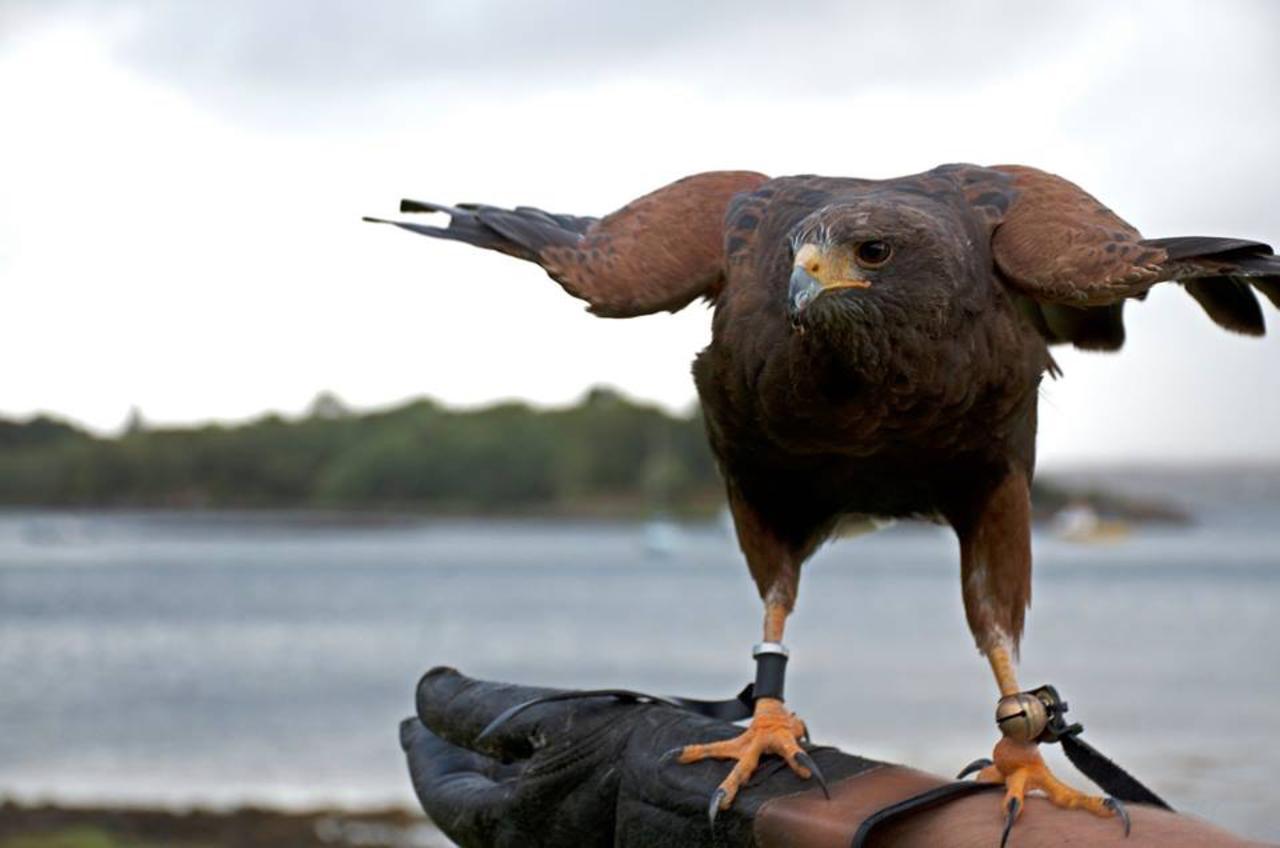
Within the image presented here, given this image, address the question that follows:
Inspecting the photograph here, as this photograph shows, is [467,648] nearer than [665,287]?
No

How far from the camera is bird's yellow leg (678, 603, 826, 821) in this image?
2.43 meters

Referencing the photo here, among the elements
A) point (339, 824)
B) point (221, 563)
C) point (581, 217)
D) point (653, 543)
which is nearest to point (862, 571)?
point (653, 543)

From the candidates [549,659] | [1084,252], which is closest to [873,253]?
[1084,252]

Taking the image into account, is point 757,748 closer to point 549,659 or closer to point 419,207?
point 419,207

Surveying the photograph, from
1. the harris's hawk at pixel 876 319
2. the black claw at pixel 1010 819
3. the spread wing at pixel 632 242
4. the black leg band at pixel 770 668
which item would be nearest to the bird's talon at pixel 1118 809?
the black claw at pixel 1010 819

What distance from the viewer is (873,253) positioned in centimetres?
262

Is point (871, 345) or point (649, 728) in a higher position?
point (871, 345)

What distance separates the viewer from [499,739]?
273cm

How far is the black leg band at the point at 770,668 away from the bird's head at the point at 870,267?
0.61 meters

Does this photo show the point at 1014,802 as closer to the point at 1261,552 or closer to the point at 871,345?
the point at 871,345

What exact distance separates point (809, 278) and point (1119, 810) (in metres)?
0.96

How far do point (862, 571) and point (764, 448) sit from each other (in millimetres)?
75009

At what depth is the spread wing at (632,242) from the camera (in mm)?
3062

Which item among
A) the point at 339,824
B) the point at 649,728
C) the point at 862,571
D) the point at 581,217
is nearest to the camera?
the point at 649,728
